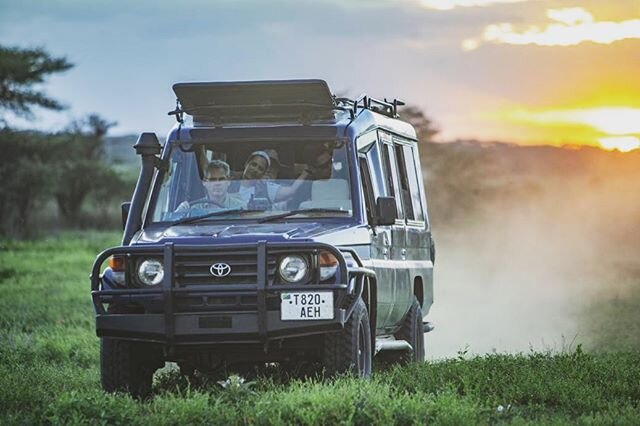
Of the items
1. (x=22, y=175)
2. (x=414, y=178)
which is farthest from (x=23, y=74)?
(x=414, y=178)

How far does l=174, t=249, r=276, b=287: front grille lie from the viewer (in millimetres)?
11242

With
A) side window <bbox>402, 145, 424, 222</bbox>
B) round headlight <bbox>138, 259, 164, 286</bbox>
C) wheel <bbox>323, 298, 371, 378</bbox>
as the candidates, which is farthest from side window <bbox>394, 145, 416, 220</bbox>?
round headlight <bbox>138, 259, 164, 286</bbox>

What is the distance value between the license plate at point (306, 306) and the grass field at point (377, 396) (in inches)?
17.9

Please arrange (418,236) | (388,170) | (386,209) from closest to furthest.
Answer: (386,209) < (388,170) < (418,236)

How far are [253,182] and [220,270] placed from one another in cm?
136

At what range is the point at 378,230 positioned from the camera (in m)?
12.9

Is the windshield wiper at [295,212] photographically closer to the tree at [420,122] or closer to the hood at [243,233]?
the hood at [243,233]

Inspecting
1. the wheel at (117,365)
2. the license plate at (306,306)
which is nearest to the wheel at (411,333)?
the wheel at (117,365)

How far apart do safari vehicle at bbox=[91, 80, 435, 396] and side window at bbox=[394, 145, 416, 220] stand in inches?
15.5

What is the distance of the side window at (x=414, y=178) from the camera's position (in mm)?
15305

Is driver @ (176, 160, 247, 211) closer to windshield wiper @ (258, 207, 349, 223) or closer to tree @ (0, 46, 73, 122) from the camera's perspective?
windshield wiper @ (258, 207, 349, 223)

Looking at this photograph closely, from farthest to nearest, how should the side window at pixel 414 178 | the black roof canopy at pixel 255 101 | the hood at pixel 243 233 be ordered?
the side window at pixel 414 178 < the black roof canopy at pixel 255 101 < the hood at pixel 243 233

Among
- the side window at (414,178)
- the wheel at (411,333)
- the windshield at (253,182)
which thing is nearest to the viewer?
the windshield at (253,182)

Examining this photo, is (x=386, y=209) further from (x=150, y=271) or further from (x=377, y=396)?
(x=377, y=396)
